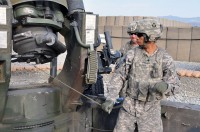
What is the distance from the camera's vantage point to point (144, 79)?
269 centimetres

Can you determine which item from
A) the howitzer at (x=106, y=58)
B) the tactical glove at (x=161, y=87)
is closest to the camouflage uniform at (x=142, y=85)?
the tactical glove at (x=161, y=87)

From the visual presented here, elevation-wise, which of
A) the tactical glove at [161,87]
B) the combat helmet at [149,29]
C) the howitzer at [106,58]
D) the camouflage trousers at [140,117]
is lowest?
the camouflage trousers at [140,117]

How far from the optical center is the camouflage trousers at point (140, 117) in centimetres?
272

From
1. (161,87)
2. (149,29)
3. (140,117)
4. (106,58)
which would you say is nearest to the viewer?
(161,87)

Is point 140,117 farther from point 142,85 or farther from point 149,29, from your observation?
point 149,29

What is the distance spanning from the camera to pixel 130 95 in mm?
2746

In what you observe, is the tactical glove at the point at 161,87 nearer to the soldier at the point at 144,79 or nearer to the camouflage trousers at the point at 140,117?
the soldier at the point at 144,79

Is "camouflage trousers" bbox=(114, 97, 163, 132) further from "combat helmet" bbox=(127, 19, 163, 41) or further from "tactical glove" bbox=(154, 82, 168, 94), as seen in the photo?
"combat helmet" bbox=(127, 19, 163, 41)

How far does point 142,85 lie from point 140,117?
253 millimetres

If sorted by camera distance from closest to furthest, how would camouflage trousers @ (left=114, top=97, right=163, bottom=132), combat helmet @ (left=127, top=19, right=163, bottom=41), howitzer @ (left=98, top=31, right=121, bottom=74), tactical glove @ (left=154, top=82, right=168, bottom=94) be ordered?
1. tactical glove @ (left=154, top=82, right=168, bottom=94)
2. combat helmet @ (left=127, top=19, right=163, bottom=41)
3. camouflage trousers @ (left=114, top=97, right=163, bottom=132)
4. howitzer @ (left=98, top=31, right=121, bottom=74)

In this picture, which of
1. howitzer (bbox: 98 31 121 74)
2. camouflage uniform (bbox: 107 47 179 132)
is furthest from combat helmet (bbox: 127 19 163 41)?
howitzer (bbox: 98 31 121 74)

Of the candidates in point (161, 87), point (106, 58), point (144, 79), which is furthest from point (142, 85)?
point (106, 58)

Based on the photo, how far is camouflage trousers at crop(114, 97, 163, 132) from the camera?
8.93 ft

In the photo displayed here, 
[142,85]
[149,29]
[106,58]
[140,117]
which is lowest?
[140,117]
